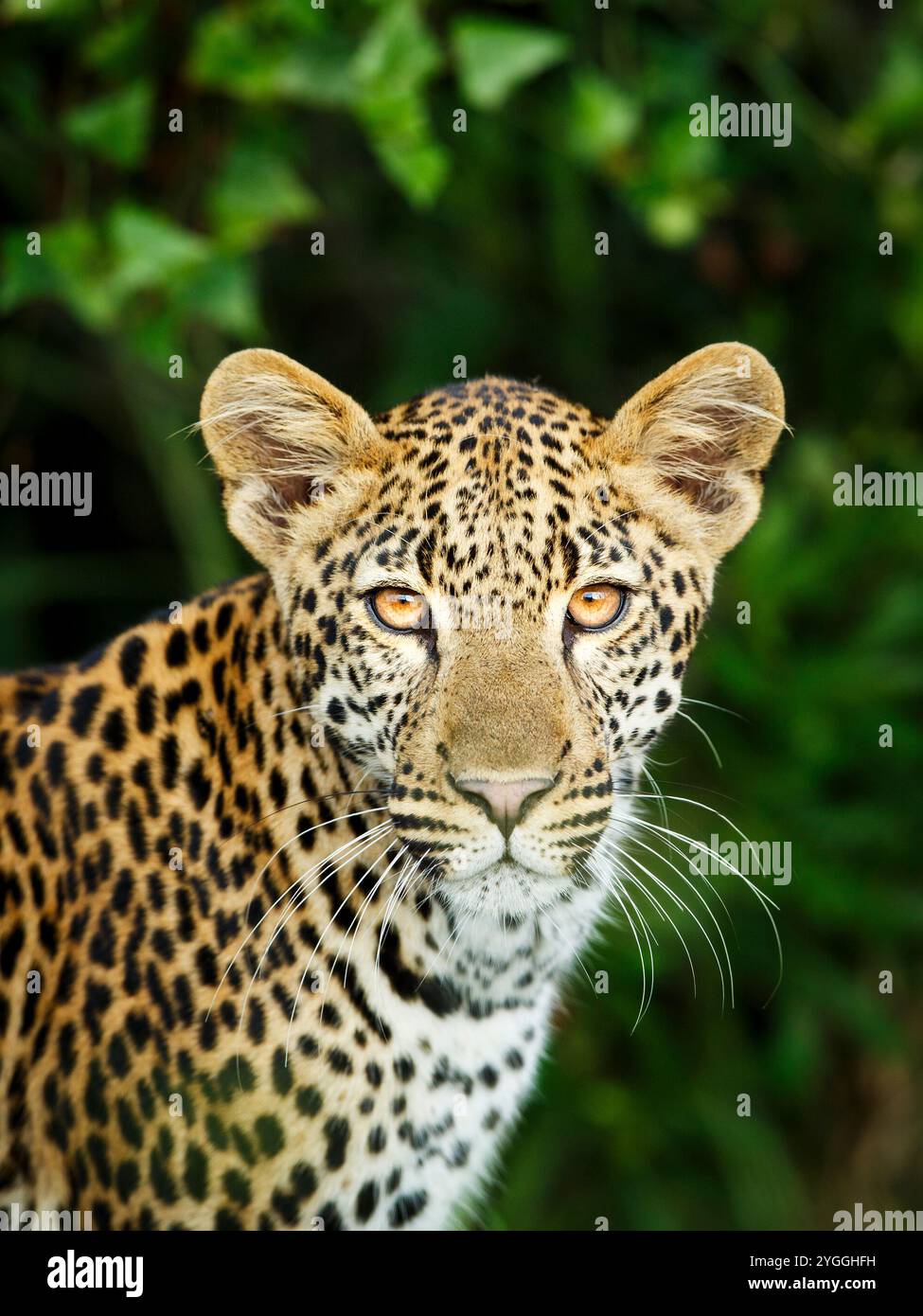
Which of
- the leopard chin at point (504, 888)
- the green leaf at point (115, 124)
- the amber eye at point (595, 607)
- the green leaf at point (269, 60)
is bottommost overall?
the leopard chin at point (504, 888)

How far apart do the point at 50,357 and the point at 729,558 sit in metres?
4.07

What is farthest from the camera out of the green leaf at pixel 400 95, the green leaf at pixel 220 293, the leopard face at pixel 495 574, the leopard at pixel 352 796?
the green leaf at pixel 220 293

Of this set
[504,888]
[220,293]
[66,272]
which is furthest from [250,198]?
[504,888]

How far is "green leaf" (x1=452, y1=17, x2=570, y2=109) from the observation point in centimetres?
758

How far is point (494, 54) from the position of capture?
7645 millimetres

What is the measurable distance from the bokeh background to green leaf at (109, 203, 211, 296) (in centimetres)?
2

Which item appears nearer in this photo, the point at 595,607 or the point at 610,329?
the point at 595,607

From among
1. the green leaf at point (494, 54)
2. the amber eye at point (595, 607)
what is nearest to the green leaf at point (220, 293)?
the green leaf at point (494, 54)

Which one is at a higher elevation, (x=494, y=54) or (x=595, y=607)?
(x=494, y=54)

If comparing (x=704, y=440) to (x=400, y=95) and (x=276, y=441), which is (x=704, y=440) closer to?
(x=276, y=441)

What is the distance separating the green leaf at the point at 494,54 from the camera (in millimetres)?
7582

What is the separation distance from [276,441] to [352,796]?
3.38 feet

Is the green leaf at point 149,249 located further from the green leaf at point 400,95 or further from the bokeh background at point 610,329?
the green leaf at point 400,95
